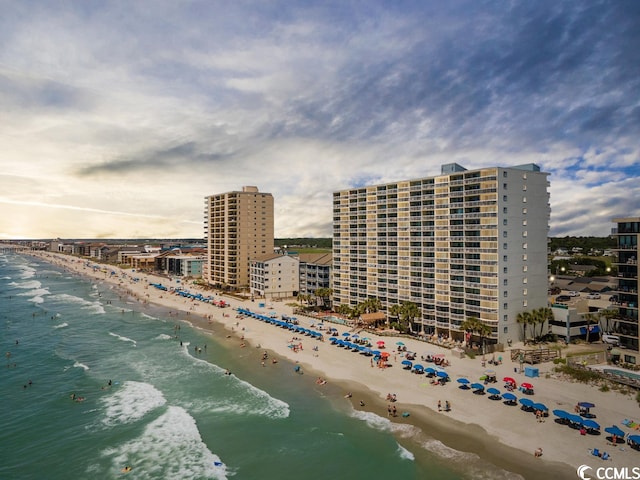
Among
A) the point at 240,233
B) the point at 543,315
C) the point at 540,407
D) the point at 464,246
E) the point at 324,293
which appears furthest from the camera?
the point at 240,233

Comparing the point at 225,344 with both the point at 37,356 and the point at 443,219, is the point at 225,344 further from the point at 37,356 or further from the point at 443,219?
the point at 443,219

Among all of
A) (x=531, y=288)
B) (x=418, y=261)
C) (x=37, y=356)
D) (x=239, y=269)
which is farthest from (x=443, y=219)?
(x=239, y=269)

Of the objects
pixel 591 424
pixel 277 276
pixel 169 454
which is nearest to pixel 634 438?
pixel 591 424

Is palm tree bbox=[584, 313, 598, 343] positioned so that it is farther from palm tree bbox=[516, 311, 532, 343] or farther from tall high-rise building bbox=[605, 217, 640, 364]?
palm tree bbox=[516, 311, 532, 343]

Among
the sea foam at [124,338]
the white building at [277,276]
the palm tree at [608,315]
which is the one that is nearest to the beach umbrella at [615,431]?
the palm tree at [608,315]

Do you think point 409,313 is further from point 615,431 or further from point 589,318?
point 615,431

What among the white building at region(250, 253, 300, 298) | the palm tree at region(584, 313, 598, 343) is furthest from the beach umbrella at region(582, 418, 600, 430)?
the white building at region(250, 253, 300, 298)
